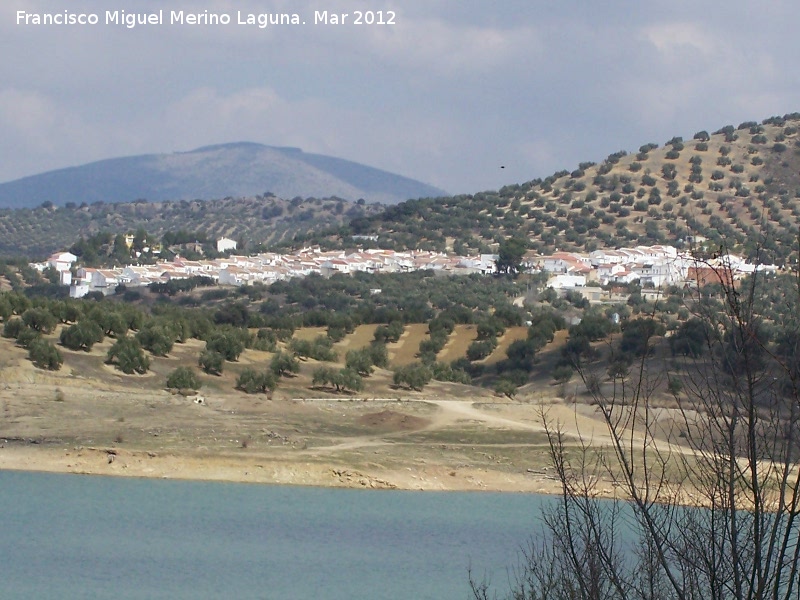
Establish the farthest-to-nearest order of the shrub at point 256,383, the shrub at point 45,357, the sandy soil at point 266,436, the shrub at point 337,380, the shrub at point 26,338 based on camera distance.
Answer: the shrub at point 337,380
the shrub at point 256,383
the shrub at point 26,338
the shrub at point 45,357
the sandy soil at point 266,436

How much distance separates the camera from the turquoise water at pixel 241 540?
A: 56.5ft

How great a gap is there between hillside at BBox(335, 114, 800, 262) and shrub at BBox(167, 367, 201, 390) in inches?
1870

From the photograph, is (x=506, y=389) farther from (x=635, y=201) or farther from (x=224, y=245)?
(x=224, y=245)

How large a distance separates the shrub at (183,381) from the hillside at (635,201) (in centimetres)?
4750

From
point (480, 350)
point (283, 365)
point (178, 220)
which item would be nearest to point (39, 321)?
point (283, 365)

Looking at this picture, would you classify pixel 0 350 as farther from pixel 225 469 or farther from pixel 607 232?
pixel 607 232

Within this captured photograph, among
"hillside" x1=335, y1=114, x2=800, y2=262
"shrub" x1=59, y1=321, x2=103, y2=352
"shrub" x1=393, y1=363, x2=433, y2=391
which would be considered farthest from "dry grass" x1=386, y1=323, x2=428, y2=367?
"hillside" x1=335, y1=114, x2=800, y2=262

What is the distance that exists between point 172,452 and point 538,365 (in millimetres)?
19596

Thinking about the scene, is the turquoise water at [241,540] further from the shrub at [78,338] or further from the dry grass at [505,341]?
the dry grass at [505,341]

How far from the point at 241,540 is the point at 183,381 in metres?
16.6

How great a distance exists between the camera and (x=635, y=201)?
91.6 meters

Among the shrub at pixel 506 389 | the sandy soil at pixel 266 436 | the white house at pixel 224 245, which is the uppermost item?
the white house at pixel 224 245

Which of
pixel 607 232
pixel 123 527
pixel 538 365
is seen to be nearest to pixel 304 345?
pixel 538 365

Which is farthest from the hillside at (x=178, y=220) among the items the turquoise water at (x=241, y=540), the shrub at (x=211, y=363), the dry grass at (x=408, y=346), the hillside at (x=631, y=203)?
the turquoise water at (x=241, y=540)
